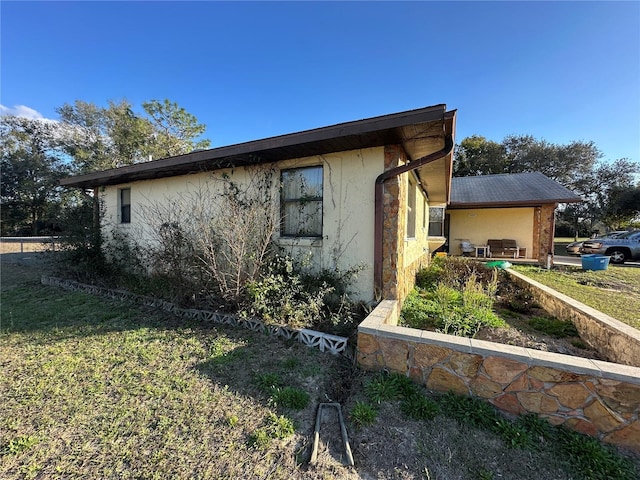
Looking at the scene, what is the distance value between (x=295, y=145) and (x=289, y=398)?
3393 mm

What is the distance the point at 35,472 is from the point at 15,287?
726 centimetres

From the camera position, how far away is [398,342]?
8.90 feet

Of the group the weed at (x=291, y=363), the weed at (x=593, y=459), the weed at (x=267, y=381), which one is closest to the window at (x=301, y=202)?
the weed at (x=291, y=363)

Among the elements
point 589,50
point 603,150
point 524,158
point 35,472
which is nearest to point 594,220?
point 603,150

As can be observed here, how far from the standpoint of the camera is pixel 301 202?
16.0 feet

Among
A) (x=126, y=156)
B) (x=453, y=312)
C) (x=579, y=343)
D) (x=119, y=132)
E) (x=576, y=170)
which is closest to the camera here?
(x=579, y=343)

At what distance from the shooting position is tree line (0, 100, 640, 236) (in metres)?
21.3

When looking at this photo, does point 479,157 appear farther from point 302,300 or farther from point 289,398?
point 289,398

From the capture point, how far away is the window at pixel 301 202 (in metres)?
4.75

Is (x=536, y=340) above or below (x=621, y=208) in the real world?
below

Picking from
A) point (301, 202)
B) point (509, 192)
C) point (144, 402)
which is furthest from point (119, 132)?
point (509, 192)

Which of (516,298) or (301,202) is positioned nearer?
(301,202)

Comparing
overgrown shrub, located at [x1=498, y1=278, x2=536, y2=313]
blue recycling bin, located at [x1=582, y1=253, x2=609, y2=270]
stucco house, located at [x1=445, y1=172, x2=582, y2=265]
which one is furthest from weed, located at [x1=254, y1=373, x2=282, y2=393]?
stucco house, located at [x1=445, y1=172, x2=582, y2=265]

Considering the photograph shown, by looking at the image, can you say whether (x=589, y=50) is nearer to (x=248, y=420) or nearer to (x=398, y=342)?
(x=398, y=342)
